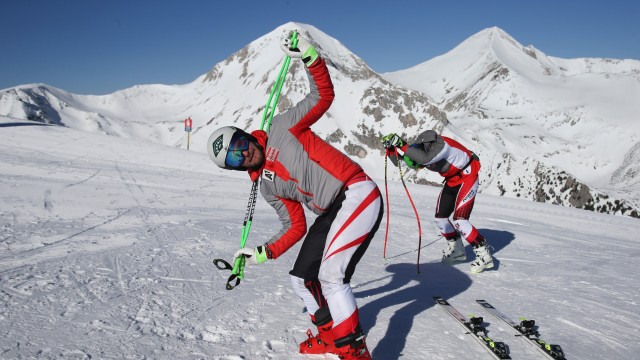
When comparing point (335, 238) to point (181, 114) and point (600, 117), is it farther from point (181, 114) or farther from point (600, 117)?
point (181, 114)

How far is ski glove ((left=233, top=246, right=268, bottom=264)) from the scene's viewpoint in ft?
11.4

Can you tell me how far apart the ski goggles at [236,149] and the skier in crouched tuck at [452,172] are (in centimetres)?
341

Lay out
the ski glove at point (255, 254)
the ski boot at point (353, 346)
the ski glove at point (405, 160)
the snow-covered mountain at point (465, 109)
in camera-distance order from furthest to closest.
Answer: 1. the snow-covered mountain at point (465, 109)
2. the ski glove at point (405, 160)
3. the ski glove at point (255, 254)
4. the ski boot at point (353, 346)

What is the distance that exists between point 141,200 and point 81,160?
6.74 m

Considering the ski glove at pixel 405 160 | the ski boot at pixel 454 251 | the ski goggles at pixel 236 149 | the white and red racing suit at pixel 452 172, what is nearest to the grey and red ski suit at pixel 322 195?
the ski goggles at pixel 236 149

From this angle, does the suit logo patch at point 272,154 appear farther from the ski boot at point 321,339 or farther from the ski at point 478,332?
the ski at point 478,332

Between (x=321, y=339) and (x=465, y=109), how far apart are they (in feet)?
186

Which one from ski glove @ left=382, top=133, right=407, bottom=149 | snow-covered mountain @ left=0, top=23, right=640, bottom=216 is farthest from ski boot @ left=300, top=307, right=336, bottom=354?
snow-covered mountain @ left=0, top=23, right=640, bottom=216

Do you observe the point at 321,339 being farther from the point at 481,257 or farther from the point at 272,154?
the point at 481,257

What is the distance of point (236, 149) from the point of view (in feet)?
10.6

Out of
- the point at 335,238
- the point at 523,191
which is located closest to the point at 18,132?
the point at 335,238

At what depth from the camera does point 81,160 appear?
50.2 ft

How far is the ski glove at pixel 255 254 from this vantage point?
3482 mm

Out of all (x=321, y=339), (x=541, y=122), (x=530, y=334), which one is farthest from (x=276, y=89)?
(x=541, y=122)
